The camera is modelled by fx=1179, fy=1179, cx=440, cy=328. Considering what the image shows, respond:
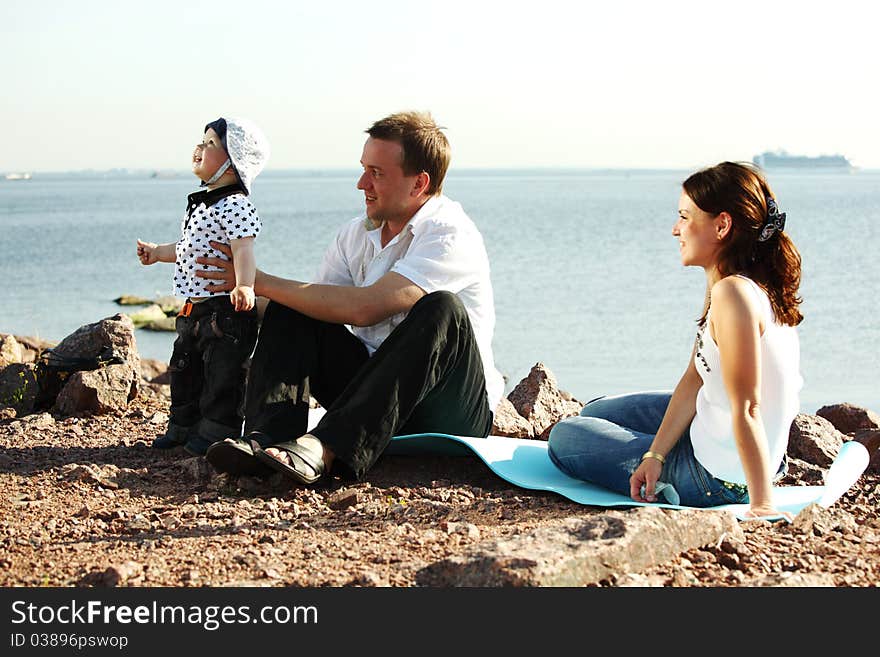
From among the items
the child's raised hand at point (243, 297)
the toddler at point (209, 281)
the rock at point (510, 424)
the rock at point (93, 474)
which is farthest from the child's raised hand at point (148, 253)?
the rock at point (510, 424)

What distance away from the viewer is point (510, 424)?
5.80 metres

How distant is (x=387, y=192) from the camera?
509 centimetres

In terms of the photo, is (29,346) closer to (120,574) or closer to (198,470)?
(198,470)

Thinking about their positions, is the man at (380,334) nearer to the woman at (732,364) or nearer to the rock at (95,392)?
the woman at (732,364)

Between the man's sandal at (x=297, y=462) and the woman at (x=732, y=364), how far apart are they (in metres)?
1.16

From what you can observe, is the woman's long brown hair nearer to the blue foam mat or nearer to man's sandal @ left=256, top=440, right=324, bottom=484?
the blue foam mat

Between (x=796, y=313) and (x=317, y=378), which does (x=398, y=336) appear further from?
(x=796, y=313)

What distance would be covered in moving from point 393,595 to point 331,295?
1797mm

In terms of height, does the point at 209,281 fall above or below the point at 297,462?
above

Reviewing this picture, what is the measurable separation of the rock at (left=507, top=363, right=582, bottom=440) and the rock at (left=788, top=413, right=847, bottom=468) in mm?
1217

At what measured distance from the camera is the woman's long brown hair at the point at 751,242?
407 cm

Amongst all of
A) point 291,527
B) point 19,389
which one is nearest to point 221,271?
point 291,527

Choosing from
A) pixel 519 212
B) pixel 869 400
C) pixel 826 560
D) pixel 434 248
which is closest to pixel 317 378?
pixel 434 248

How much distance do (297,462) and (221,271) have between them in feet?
3.69
